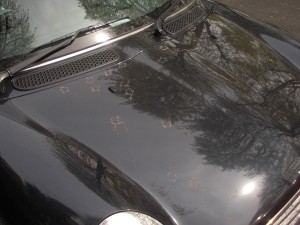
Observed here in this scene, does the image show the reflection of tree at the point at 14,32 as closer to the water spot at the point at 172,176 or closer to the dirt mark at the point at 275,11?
the water spot at the point at 172,176

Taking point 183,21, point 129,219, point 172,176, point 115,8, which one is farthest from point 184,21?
point 129,219

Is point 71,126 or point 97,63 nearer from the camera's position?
point 71,126

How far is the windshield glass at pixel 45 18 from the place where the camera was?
8.73 feet

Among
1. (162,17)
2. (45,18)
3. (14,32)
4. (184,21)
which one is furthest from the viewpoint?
(184,21)

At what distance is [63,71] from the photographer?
2.54 metres

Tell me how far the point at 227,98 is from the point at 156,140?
53 cm

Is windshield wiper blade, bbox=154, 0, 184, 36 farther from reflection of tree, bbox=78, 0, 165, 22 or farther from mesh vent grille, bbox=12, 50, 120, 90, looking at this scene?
mesh vent grille, bbox=12, 50, 120, 90

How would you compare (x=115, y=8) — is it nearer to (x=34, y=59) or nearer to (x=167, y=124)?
(x=34, y=59)

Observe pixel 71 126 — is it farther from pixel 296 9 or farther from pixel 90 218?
pixel 296 9

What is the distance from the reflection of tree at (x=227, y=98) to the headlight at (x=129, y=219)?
18.3 inches

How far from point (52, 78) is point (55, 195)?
2.58 ft

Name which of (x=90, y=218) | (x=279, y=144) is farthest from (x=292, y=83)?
(x=90, y=218)

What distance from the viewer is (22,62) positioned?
2520mm

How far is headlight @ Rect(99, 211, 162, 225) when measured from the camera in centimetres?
184
